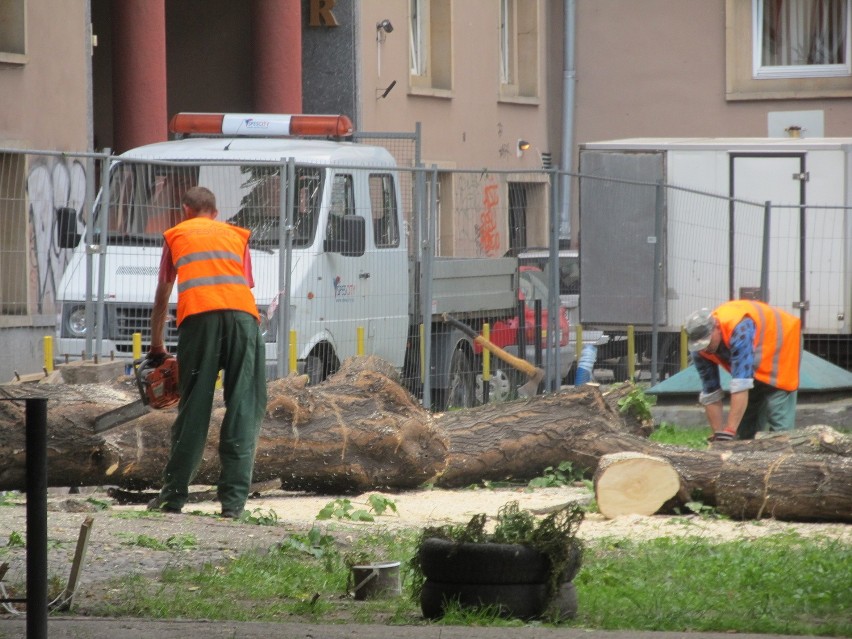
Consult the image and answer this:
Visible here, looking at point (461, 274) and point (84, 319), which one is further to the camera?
point (461, 274)

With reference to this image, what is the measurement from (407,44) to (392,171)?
10333 mm

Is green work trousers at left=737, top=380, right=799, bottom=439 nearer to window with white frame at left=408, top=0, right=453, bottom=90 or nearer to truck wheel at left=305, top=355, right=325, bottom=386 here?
truck wheel at left=305, top=355, right=325, bottom=386

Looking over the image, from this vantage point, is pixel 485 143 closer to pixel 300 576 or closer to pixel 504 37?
pixel 504 37

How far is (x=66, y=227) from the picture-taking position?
10.9 meters

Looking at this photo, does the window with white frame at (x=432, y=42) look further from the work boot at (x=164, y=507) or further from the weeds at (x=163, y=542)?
the weeds at (x=163, y=542)

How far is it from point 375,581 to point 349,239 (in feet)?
21.2

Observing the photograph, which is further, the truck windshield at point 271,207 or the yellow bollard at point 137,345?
the truck windshield at point 271,207

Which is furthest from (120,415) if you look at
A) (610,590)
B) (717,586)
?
(717,586)

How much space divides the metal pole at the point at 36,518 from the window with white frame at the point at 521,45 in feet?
74.9

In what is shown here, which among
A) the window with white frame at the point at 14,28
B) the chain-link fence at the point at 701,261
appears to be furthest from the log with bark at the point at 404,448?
the window with white frame at the point at 14,28

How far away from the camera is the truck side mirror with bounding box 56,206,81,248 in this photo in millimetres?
10798

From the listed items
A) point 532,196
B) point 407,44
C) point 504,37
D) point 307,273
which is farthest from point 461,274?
point 504,37

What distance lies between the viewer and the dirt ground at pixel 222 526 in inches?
248

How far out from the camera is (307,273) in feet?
38.0
